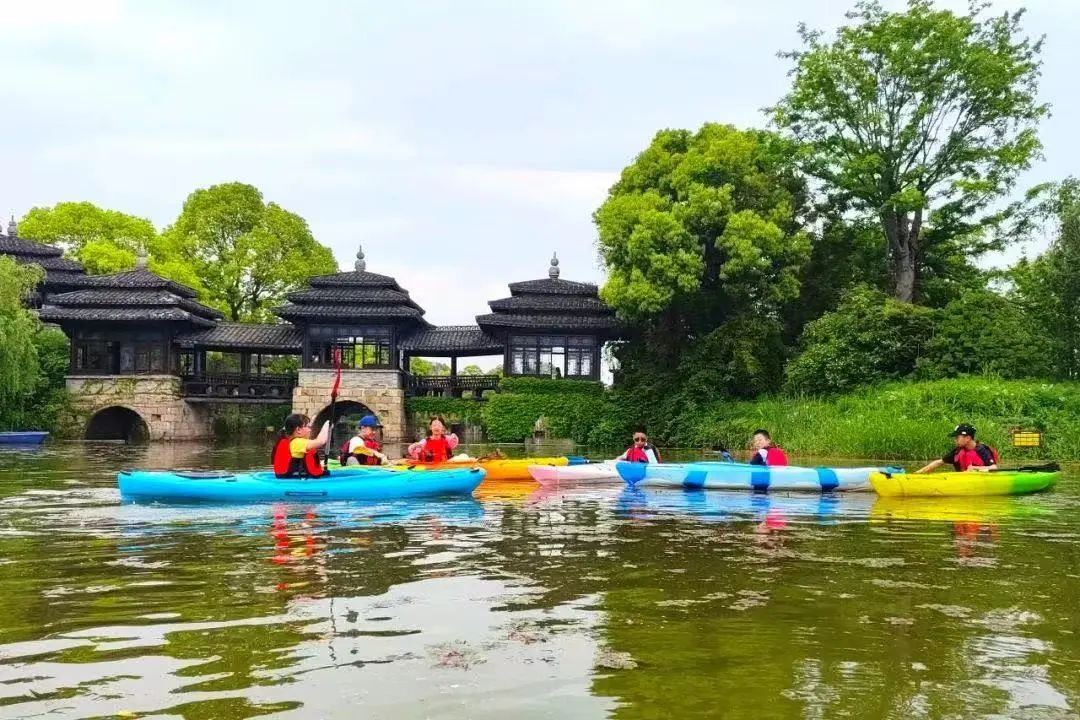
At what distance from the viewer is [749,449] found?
26078 mm

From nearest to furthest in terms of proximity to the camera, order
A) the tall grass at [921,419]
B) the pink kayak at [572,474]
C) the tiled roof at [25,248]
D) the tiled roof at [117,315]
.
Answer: the pink kayak at [572,474], the tall grass at [921,419], the tiled roof at [117,315], the tiled roof at [25,248]

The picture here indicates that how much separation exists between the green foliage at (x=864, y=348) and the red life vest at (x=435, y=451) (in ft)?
52.3

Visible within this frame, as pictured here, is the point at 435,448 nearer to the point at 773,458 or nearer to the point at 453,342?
the point at 773,458

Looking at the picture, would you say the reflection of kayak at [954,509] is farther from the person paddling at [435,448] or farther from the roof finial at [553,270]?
the roof finial at [553,270]

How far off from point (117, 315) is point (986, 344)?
30.4 meters

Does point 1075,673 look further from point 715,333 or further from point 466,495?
point 715,333

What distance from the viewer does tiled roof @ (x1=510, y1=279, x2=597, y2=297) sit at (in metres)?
35.5

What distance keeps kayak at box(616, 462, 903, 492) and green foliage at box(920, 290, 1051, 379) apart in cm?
1347

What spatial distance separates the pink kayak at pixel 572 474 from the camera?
15000 millimetres

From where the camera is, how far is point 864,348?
87.6 feet

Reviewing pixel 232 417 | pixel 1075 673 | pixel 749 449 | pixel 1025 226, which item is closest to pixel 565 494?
pixel 1075 673

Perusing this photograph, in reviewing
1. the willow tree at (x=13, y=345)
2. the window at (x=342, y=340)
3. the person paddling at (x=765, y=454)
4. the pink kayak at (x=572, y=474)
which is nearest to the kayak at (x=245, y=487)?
the pink kayak at (x=572, y=474)

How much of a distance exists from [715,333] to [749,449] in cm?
561

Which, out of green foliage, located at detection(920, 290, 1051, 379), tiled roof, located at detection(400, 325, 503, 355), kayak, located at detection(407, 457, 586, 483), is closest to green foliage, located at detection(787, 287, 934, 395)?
green foliage, located at detection(920, 290, 1051, 379)
